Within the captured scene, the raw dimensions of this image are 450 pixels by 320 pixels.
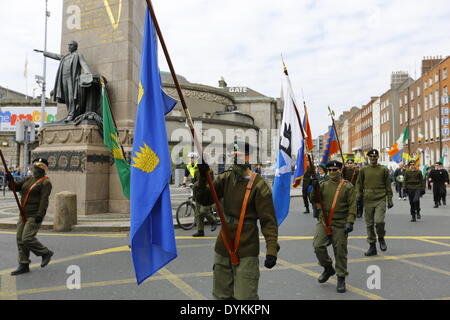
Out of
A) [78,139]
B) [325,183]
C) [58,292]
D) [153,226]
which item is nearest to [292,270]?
[325,183]

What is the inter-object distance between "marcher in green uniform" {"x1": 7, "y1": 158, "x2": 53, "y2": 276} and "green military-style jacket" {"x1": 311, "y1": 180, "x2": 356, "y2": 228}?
13.2 feet

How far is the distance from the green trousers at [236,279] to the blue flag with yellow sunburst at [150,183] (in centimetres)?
55

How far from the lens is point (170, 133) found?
36.3m

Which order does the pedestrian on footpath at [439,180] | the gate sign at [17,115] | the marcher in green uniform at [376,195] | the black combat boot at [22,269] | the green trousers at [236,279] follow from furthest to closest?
the gate sign at [17,115]
the pedestrian on footpath at [439,180]
the marcher in green uniform at [376,195]
the black combat boot at [22,269]
the green trousers at [236,279]

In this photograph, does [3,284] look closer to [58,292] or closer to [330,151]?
[58,292]

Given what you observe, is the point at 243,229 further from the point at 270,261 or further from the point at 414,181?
the point at 414,181

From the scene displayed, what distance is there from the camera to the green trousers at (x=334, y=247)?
4.75 metres

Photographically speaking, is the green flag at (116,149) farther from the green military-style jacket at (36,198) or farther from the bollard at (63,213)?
the green military-style jacket at (36,198)

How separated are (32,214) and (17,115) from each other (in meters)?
36.3

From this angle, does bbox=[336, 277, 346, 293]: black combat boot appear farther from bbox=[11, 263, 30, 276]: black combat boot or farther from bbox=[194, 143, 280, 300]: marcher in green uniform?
bbox=[11, 263, 30, 276]: black combat boot

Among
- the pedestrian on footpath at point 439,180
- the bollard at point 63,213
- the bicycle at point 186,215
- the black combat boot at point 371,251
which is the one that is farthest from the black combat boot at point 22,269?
the pedestrian on footpath at point 439,180

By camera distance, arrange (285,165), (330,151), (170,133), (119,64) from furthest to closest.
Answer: (170,133)
(119,64)
(330,151)
(285,165)

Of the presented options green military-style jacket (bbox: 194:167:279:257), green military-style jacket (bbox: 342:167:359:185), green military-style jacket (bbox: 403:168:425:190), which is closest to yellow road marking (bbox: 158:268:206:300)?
green military-style jacket (bbox: 194:167:279:257)

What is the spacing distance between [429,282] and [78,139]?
967cm
